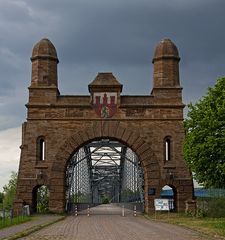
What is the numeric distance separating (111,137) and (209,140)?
10.7 m

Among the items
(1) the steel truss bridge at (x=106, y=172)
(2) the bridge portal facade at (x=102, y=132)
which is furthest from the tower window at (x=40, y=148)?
(1) the steel truss bridge at (x=106, y=172)

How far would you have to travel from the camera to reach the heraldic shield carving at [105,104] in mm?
36188

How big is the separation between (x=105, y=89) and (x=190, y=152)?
10.4 metres

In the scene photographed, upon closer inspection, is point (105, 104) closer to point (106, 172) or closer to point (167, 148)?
point (167, 148)

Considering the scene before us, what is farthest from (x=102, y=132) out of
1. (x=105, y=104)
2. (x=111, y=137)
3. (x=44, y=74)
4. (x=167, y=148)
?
(x=44, y=74)

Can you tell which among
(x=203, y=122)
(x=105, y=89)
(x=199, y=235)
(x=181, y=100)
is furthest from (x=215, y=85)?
(x=199, y=235)

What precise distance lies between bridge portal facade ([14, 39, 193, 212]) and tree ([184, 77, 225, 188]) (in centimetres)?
664

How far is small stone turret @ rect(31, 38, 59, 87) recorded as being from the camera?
3697cm

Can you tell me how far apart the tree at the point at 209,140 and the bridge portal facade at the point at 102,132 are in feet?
21.8

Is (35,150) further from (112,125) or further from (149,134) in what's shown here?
(149,134)

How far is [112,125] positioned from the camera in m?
36.1

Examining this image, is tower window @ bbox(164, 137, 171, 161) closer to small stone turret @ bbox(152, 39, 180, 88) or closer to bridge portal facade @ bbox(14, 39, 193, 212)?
bridge portal facade @ bbox(14, 39, 193, 212)

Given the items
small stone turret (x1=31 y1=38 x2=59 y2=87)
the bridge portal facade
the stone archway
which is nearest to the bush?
the bridge portal facade

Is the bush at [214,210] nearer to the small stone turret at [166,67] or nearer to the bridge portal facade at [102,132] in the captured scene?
the bridge portal facade at [102,132]
